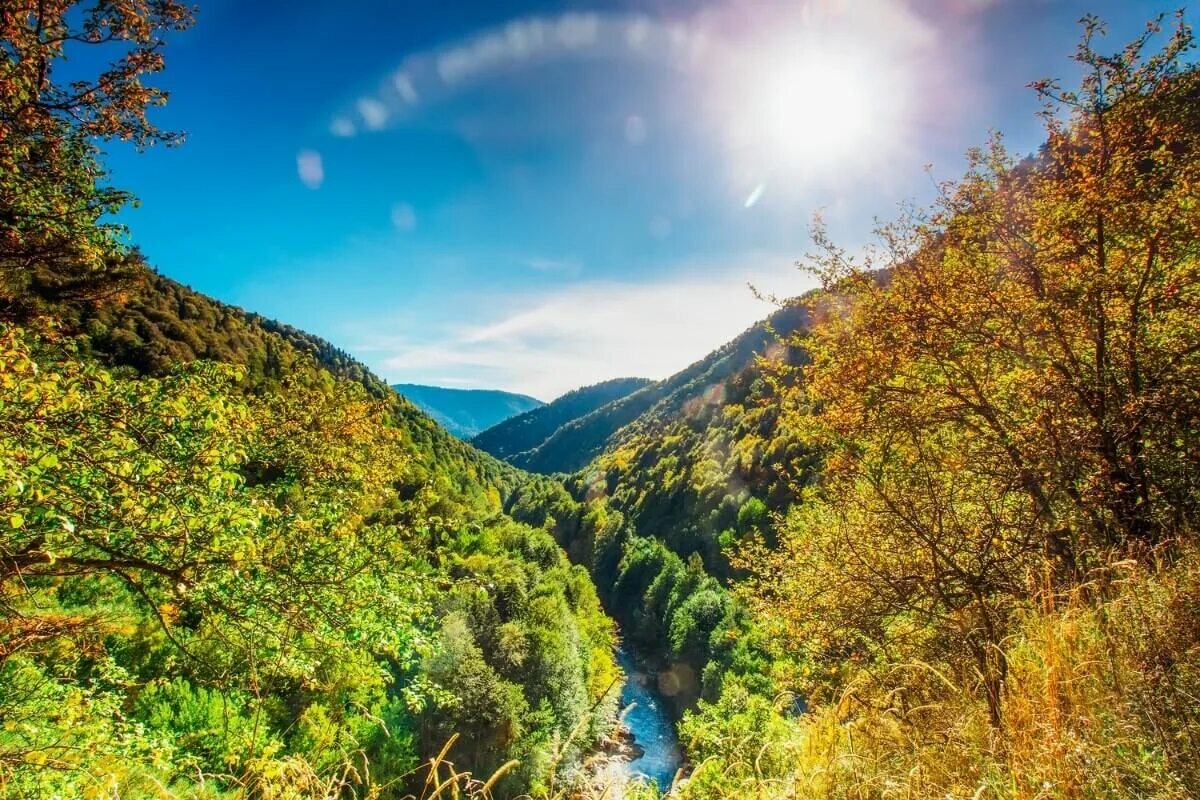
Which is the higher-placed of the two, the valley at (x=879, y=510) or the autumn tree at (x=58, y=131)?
the autumn tree at (x=58, y=131)

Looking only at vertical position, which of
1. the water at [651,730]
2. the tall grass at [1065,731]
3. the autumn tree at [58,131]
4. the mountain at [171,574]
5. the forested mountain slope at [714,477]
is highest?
the autumn tree at [58,131]

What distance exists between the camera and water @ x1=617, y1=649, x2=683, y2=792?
39938 millimetres

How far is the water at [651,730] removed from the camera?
39938 millimetres

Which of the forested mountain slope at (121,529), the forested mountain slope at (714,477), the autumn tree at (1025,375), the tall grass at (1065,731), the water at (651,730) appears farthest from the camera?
the forested mountain slope at (714,477)

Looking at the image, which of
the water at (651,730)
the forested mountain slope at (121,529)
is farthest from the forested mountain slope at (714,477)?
the forested mountain slope at (121,529)

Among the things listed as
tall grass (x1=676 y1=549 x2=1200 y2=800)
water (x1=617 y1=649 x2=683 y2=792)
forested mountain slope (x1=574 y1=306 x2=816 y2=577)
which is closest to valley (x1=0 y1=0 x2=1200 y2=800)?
tall grass (x1=676 y1=549 x2=1200 y2=800)

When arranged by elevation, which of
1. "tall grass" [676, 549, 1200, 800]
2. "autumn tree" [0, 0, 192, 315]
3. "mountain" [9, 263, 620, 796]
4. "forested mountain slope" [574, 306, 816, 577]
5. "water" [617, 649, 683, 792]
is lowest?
"water" [617, 649, 683, 792]

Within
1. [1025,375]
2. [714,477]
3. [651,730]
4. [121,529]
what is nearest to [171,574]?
[121,529]

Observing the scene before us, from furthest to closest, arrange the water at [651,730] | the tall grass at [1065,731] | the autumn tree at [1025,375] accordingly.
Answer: the water at [651,730]
the autumn tree at [1025,375]
the tall grass at [1065,731]

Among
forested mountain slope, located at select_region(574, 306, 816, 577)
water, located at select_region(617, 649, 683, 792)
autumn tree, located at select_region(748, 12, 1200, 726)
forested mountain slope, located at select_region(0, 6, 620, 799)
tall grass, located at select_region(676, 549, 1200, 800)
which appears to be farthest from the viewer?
forested mountain slope, located at select_region(574, 306, 816, 577)

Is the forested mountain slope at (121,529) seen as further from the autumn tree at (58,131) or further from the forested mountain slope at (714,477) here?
the forested mountain slope at (714,477)

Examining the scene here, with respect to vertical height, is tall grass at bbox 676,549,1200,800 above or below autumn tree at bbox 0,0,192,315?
below

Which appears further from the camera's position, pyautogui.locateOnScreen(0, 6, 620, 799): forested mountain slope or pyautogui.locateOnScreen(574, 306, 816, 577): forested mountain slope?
pyautogui.locateOnScreen(574, 306, 816, 577): forested mountain slope

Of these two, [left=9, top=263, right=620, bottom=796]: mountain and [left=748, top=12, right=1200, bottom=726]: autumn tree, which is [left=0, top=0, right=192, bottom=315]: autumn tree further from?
[left=748, top=12, right=1200, bottom=726]: autumn tree
